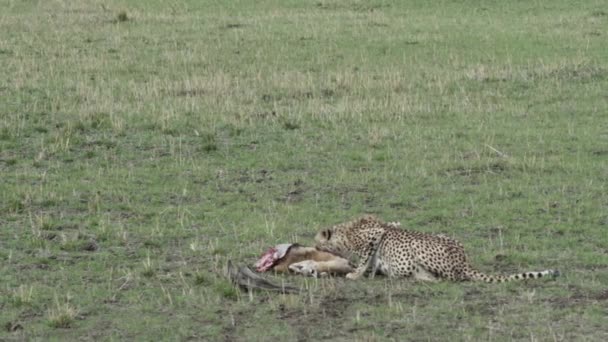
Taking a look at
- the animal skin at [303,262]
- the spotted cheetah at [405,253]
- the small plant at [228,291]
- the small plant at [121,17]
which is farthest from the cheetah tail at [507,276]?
the small plant at [121,17]

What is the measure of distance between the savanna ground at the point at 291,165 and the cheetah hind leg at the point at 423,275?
0.13m

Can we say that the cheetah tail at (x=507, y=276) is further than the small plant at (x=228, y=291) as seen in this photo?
Yes

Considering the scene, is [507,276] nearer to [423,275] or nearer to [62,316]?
[423,275]

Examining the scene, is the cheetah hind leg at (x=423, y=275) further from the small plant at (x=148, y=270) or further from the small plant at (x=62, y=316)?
the small plant at (x=62, y=316)

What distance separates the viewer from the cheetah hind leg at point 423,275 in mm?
9422

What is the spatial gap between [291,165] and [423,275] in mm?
4900

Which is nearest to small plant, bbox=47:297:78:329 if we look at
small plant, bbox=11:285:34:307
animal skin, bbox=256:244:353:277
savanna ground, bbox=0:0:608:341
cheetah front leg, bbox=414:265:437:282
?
savanna ground, bbox=0:0:608:341

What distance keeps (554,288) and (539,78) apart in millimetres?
10747

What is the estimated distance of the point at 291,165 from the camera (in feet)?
46.4

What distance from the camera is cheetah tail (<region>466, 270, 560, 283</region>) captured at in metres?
9.20

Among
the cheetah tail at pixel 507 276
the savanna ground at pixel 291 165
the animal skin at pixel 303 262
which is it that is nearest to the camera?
the savanna ground at pixel 291 165

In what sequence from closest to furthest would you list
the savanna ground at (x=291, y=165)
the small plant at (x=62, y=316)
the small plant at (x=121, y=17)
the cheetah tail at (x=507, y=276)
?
the small plant at (x=62, y=316), the savanna ground at (x=291, y=165), the cheetah tail at (x=507, y=276), the small plant at (x=121, y=17)

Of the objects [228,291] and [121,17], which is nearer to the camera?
[228,291]

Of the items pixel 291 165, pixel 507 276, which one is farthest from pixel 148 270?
pixel 291 165
